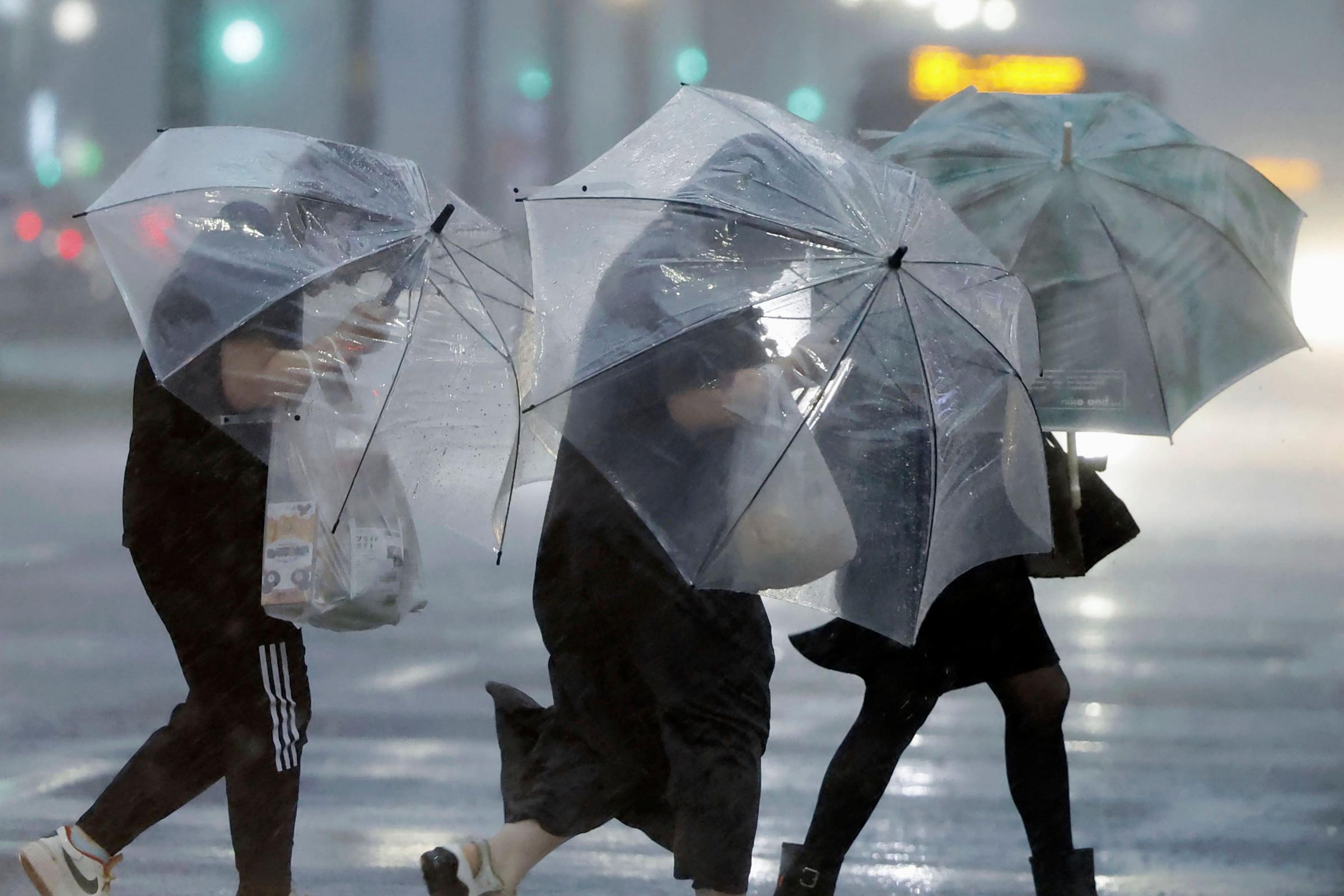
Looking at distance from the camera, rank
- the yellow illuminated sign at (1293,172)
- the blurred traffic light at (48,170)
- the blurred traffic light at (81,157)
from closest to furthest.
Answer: the yellow illuminated sign at (1293,172) → the blurred traffic light at (81,157) → the blurred traffic light at (48,170)

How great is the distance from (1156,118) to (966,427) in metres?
1.28

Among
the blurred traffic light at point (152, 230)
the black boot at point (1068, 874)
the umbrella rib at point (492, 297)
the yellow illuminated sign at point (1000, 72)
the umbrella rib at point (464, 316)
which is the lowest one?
the black boot at point (1068, 874)

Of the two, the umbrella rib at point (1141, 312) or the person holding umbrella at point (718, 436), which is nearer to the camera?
the person holding umbrella at point (718, 436)

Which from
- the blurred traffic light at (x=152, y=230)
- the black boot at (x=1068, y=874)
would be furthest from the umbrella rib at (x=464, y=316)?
the black boot at (x=1068, y=874)

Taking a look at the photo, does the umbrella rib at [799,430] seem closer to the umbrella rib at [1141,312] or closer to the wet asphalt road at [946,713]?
the umbrella rib at [1141,312]

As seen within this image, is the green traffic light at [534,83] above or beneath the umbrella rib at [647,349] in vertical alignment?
above

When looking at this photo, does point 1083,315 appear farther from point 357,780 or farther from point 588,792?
point 357,780

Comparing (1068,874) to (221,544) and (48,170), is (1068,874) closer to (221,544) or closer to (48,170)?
(221,544)

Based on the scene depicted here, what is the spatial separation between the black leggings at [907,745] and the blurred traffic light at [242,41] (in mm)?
6578

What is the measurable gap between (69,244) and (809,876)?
13.3 metres

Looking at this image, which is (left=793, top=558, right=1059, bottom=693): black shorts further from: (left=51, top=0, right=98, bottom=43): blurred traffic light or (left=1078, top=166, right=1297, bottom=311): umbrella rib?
(left=51, top=0, right=98, bottom=43): blurred traffic light

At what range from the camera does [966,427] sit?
3.29m

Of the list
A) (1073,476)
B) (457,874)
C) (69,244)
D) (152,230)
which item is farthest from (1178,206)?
(69,244)

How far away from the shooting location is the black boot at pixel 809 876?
3816 millimetres
